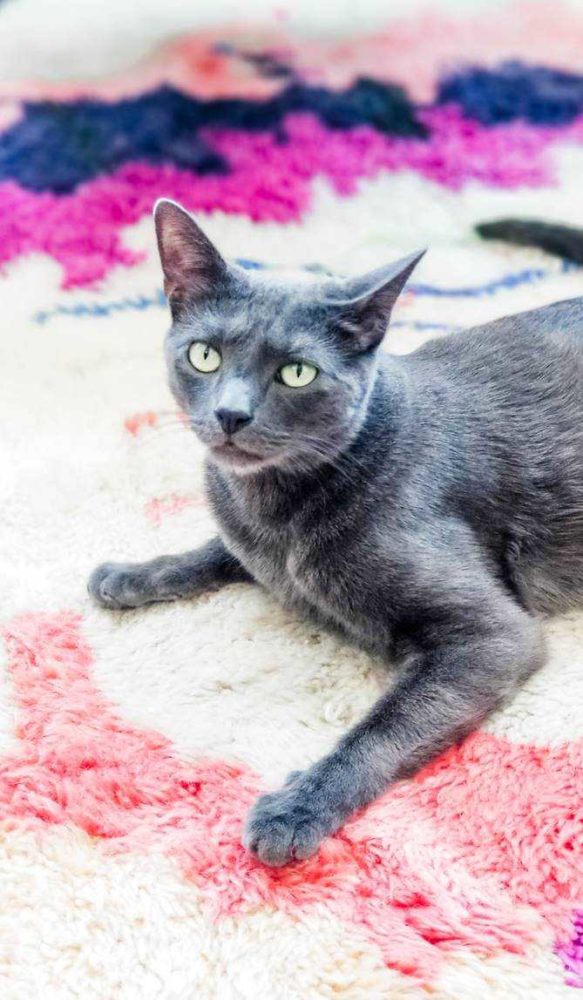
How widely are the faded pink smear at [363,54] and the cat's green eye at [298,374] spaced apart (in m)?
1.24

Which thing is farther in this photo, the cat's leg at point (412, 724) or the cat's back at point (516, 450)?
the cat's back at point (516, 450)

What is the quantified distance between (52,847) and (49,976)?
0.13 m

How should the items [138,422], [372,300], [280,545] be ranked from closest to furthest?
[372,300] < [280,545] < [138,422]

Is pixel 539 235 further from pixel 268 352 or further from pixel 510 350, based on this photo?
pixel 268 352

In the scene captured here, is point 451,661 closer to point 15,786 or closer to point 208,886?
point 208,886

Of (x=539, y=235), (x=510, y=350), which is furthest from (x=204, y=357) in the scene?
(x=539, y=235)

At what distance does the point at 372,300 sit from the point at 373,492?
0.67 feet

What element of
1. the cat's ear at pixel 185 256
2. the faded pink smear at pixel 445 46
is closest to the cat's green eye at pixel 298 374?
the cat's ear at pixel 185 256

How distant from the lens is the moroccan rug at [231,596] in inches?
31.0

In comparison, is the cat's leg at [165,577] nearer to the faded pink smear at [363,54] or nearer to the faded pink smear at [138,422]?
the faded pink smear at [138,422]

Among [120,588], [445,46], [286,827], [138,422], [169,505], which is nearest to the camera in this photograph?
[286,827]

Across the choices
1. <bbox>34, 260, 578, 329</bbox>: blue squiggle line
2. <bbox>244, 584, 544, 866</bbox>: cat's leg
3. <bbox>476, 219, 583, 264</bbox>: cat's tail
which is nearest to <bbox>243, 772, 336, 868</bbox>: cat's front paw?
<bbox>244, 584, 544, 866</bbox>: cat's leg

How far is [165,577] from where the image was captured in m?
1.20

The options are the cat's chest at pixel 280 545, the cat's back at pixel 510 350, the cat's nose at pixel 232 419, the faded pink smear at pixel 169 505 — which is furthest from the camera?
the faded pink smear at pixel 169 505
